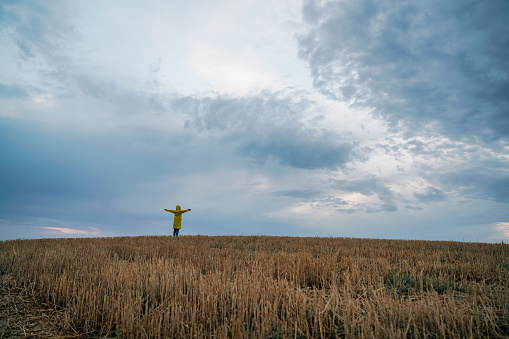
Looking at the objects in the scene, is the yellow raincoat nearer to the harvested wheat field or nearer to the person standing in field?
the person standing in field

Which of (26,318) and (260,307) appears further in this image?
(26,318)

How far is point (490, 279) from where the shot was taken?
7438 millimetres

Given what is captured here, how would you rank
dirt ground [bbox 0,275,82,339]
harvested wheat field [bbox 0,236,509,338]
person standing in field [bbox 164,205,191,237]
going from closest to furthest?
harvested wheat field [bbox 0,236,509,338]
dirt ground [bbox 0,275,82,339]
person standing in field [bbox 164,205,191,237]

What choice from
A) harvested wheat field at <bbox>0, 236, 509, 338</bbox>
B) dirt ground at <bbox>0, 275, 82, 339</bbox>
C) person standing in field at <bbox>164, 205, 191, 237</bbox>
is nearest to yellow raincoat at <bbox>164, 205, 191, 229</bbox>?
person standing in field at <bbox>164, 205, 191, 237</bbox>

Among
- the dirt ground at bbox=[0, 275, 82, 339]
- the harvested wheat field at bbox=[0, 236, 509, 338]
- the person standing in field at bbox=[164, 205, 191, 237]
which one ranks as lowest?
the dirt ground at bbox=[0, 275, 82, 339]

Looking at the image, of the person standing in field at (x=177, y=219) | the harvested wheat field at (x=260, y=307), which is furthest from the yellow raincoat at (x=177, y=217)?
the harvested wheat field at (x=260, y=307)

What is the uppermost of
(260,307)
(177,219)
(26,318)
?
(177,219)

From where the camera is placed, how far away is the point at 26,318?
16.3 ft

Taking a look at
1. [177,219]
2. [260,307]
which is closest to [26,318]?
[260,307]

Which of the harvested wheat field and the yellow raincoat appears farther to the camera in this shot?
the yellow raincoat

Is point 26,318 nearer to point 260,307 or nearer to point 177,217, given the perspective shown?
point 260,307

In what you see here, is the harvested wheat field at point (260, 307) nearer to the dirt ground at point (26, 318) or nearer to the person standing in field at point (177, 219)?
the dirt ground at point (26, 318)

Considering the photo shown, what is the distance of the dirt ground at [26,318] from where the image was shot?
171 inches

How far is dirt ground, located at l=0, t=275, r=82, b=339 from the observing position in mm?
4348
